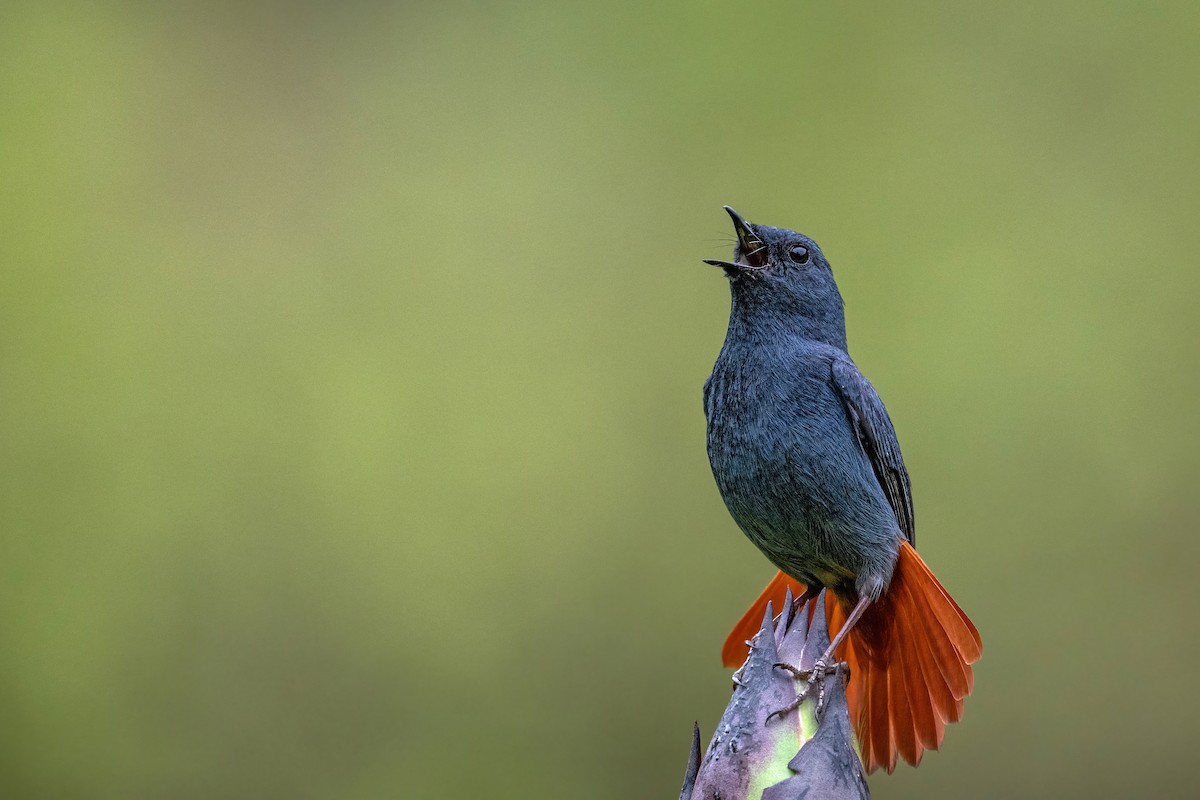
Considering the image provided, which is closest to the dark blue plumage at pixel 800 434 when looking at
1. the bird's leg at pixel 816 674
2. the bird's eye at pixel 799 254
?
the bird's eye at pixel 799 254

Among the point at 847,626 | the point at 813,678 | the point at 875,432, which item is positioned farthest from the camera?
the point at 875,432

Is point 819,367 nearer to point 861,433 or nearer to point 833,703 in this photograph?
point 861,433

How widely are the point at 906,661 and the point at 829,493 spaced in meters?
0.32

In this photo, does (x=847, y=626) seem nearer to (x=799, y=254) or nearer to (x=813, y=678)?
(x=813, y=678)

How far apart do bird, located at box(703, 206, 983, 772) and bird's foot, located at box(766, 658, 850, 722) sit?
0.64 feet

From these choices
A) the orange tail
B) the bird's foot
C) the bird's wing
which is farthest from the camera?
the bird's wing

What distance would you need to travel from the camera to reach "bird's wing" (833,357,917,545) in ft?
6.22

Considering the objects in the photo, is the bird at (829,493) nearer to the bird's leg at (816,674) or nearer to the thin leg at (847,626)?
the thin leg at (847,626)

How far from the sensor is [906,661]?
6.01 ft

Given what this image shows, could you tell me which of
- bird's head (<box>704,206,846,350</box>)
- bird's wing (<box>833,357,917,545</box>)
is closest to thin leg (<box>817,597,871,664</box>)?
bird's wing (<box>833,357,917,545</box>)

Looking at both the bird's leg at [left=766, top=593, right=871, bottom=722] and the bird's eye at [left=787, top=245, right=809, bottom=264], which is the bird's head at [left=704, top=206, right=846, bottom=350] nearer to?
the bird's eye at [left=787, top=245, right=809, bottom=264]

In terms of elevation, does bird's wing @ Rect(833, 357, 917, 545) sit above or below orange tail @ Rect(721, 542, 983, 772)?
above

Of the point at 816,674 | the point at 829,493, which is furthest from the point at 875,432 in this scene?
the point at 816,674

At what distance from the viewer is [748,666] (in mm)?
1535
